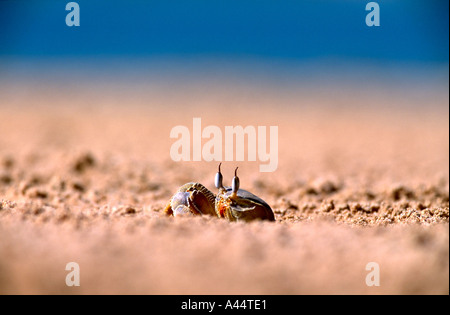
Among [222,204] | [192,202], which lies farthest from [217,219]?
[192,202]

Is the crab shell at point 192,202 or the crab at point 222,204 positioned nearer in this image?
the crab at point 222,204

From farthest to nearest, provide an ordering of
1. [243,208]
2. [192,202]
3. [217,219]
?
[192,202] → [243,208] → [217,219]

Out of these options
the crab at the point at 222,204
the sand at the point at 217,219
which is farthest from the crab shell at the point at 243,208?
the sand at the point at 217,219

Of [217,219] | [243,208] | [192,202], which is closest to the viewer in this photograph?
[217,219]

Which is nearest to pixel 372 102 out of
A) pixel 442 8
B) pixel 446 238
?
pixel 442 8

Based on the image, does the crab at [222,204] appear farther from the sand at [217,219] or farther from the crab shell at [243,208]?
the sand at [217,219]

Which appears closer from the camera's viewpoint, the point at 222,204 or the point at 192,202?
the point at 222,204

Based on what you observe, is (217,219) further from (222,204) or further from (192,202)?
(192,202)

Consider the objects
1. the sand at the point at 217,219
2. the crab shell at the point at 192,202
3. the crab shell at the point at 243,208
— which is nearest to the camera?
the sand at the point at 217,219

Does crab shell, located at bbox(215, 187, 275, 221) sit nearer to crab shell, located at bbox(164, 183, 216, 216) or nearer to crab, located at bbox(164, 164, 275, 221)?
crab, located at bbox(164, 164, 275, 221)
